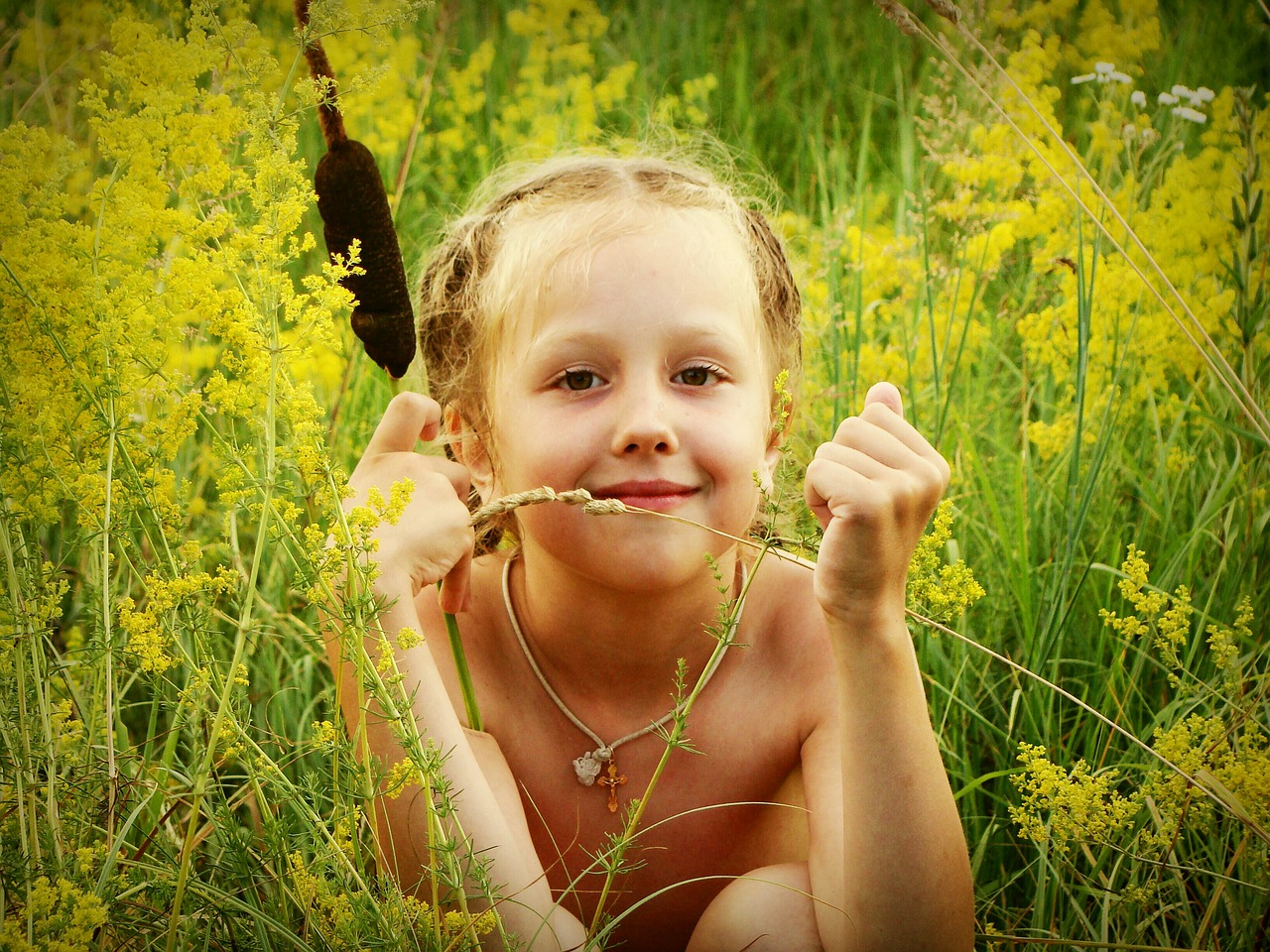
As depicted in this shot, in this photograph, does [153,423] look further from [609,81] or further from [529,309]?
[609,81]

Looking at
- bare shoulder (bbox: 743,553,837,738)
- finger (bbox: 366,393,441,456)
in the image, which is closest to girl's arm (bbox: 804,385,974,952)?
bare shoulder (bbox: 743,553,837,738)

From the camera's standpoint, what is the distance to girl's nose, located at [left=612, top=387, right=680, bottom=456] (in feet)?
5.39

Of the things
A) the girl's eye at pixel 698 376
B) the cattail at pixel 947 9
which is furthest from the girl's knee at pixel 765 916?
the cattail at pixel 947 9

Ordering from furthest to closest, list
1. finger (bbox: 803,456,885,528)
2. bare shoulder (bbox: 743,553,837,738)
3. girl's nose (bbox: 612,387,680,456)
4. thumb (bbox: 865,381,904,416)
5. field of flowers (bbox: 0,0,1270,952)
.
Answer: bare shoulder (bbox: 743,553,837,738) → girl's nose (bbox: 612,387,680,456) → thumb (bbox: 865,381,904,416) → finger (bbox: 803,456,885,528) → field of flowers (bbox: 0,0,1270,952)

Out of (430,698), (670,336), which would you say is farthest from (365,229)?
(430,698)

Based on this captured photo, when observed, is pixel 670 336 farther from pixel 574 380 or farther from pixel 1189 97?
pixel 1189 97

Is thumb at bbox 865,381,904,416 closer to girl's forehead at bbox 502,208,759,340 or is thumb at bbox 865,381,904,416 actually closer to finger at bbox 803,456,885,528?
finger at bbox 803,456,885,528

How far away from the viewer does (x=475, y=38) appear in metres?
4.44

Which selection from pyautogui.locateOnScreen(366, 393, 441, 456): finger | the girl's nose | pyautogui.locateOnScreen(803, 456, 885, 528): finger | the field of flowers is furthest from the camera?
pyautogui.locateOnScreen(366, 393, 441, 456): finger

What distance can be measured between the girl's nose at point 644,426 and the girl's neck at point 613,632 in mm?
295

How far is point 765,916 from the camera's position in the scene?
1.66m

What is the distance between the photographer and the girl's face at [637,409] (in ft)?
5.53

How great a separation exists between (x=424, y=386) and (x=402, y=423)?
77 cm

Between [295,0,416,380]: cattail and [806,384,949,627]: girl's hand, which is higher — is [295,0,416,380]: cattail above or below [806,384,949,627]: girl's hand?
above
